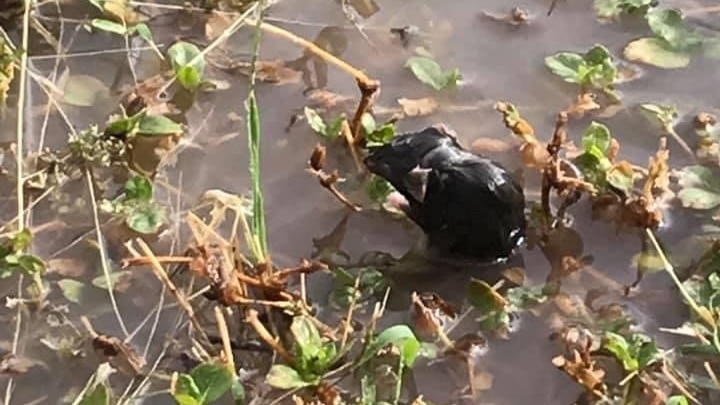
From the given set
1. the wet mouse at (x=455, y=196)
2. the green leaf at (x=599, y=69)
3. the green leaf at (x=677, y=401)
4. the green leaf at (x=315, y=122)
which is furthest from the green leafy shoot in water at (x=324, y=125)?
the green leaf at (x=677, y=401)

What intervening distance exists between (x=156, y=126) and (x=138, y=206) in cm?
12

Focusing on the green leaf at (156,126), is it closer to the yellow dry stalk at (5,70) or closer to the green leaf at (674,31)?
the yellow dry stalk at (5,70)

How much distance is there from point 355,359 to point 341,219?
0.23 meters

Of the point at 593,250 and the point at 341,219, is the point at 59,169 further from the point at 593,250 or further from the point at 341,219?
the point at 593,250

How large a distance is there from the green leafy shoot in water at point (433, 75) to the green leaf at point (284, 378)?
20.1 inches

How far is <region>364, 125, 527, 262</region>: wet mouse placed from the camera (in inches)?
57.9

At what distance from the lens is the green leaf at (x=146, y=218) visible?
1530 mm

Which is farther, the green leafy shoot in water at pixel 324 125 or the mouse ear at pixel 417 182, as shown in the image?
the green leafy shoot in water at pixel 324 125

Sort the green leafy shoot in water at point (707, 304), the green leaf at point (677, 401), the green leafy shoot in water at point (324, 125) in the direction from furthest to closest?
the green leafy shoot in water at point (324, 125), the green leafy shoot in water at point (707, 304), the green leaf at point (677, 401)

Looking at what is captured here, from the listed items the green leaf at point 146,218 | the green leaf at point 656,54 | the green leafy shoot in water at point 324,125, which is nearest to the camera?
the green leaf at point 146,218

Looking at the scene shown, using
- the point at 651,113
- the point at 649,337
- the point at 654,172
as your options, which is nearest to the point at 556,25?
the point at 651,113

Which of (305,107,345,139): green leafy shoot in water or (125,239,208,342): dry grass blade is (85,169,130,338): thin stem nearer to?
(125,239,208,342): dry grass blade

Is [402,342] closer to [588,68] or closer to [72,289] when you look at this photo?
[72,289]

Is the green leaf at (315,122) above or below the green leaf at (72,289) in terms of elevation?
above
